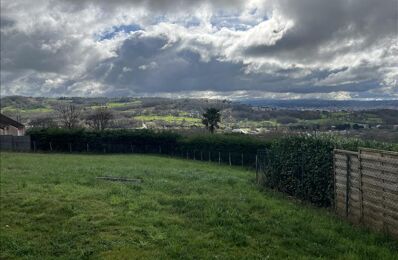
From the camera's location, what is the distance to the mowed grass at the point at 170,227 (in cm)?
896

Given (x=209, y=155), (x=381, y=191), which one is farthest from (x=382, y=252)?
(x=209, y=155)

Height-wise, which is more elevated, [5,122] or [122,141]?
[5,122]

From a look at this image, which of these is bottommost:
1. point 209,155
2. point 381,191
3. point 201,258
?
point 209,155

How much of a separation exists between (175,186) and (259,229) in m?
8.12

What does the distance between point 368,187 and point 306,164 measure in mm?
5598

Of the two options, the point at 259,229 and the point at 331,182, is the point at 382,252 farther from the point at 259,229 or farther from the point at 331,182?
the point at 331,182

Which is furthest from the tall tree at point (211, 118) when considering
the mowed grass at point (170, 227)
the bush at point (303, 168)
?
the mowed grass at point (170, 227)

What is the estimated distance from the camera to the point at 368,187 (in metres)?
11.0

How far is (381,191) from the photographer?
405 inches

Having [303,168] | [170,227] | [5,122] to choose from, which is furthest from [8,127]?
[170,227]

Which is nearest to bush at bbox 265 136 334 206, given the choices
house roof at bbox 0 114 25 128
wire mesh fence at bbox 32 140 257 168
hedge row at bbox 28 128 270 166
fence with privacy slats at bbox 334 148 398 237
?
fence with privacy slats at bbox 334 148 398 237

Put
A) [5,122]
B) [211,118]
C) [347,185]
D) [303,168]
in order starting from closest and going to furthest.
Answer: [347,185], [303,168], [5,122], [211,118]

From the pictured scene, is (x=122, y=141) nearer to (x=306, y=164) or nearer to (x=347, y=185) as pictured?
(x=306, y=164)

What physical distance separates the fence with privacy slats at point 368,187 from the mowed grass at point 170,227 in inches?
18.3
